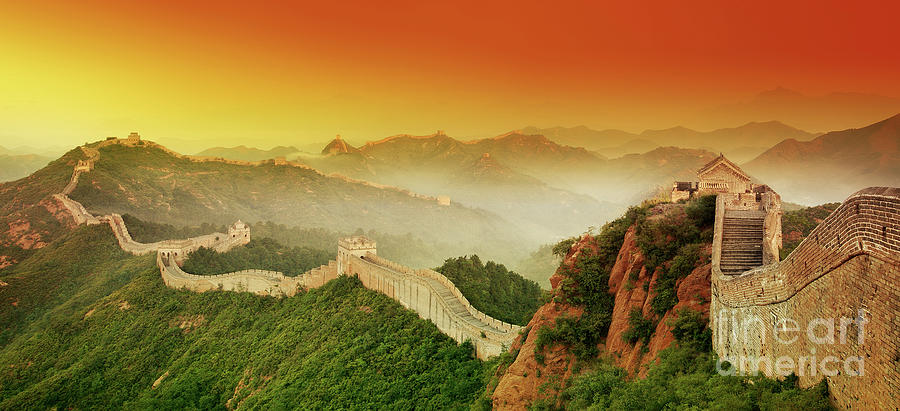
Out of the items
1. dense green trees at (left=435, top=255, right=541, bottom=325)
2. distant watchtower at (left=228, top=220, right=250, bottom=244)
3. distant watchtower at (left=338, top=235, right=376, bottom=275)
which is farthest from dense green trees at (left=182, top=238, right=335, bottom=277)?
dense green trees at (left=435, top=255, right=541, bottom=325)

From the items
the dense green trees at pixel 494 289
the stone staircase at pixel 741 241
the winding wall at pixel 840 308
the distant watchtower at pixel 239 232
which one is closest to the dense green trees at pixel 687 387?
the winding wall at pixel 840 308

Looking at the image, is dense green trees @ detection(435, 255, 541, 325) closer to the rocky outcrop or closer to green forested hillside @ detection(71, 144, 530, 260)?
the rocky outcrop

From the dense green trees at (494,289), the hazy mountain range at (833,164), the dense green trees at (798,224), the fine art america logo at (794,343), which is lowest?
the dense green trees at (494,289)

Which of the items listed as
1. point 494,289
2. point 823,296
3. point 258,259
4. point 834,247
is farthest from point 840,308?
→ point 258,259

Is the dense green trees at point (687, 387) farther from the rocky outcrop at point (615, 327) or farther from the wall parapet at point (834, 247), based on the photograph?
the wall parapet at point (834, 247)

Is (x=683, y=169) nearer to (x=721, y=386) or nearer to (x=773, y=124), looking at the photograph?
(x=773, y=124)

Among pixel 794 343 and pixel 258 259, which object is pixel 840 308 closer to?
pixel 794 343

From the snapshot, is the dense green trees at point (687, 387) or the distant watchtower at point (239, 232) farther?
the distant watchtower at point (239, 232)
